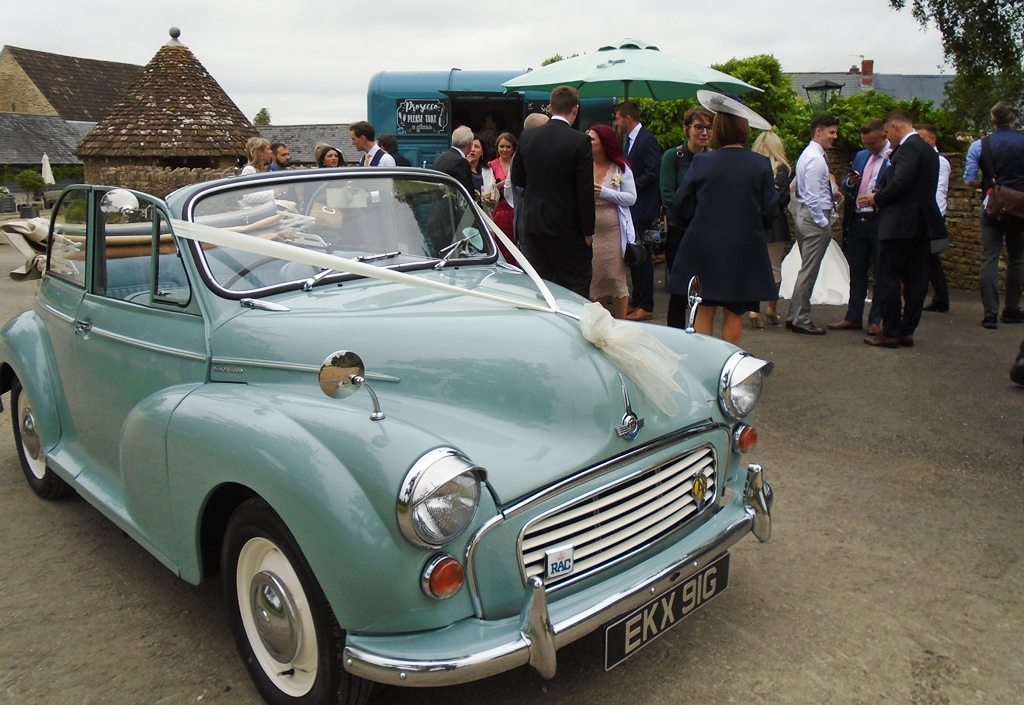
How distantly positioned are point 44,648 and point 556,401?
2.08 metres

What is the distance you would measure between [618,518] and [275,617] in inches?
42.4

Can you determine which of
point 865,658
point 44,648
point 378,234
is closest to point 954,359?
point 865,658

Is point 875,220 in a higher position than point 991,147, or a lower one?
lower

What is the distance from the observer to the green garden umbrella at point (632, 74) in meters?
8.41

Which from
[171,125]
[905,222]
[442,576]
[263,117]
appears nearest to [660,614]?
[442,576]

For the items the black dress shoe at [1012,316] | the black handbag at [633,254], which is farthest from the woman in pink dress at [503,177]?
the black dress shoe at [1012,316]

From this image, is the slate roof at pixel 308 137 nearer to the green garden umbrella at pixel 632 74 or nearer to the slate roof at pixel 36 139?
the slate roof at pixel 36 139

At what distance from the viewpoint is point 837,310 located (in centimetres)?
901

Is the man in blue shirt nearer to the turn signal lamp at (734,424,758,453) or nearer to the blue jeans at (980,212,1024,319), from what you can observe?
the blue jeans at (980,212,1024,319)

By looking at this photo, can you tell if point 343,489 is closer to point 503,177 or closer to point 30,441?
point 30,441

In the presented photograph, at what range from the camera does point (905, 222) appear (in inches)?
266

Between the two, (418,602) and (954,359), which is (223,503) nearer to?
(418,602)

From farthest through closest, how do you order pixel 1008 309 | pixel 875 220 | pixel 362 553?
pixel 1008 309 → pixel 875 220 → pixel 362 553

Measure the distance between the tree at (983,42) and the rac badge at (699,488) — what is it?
18008 mm
